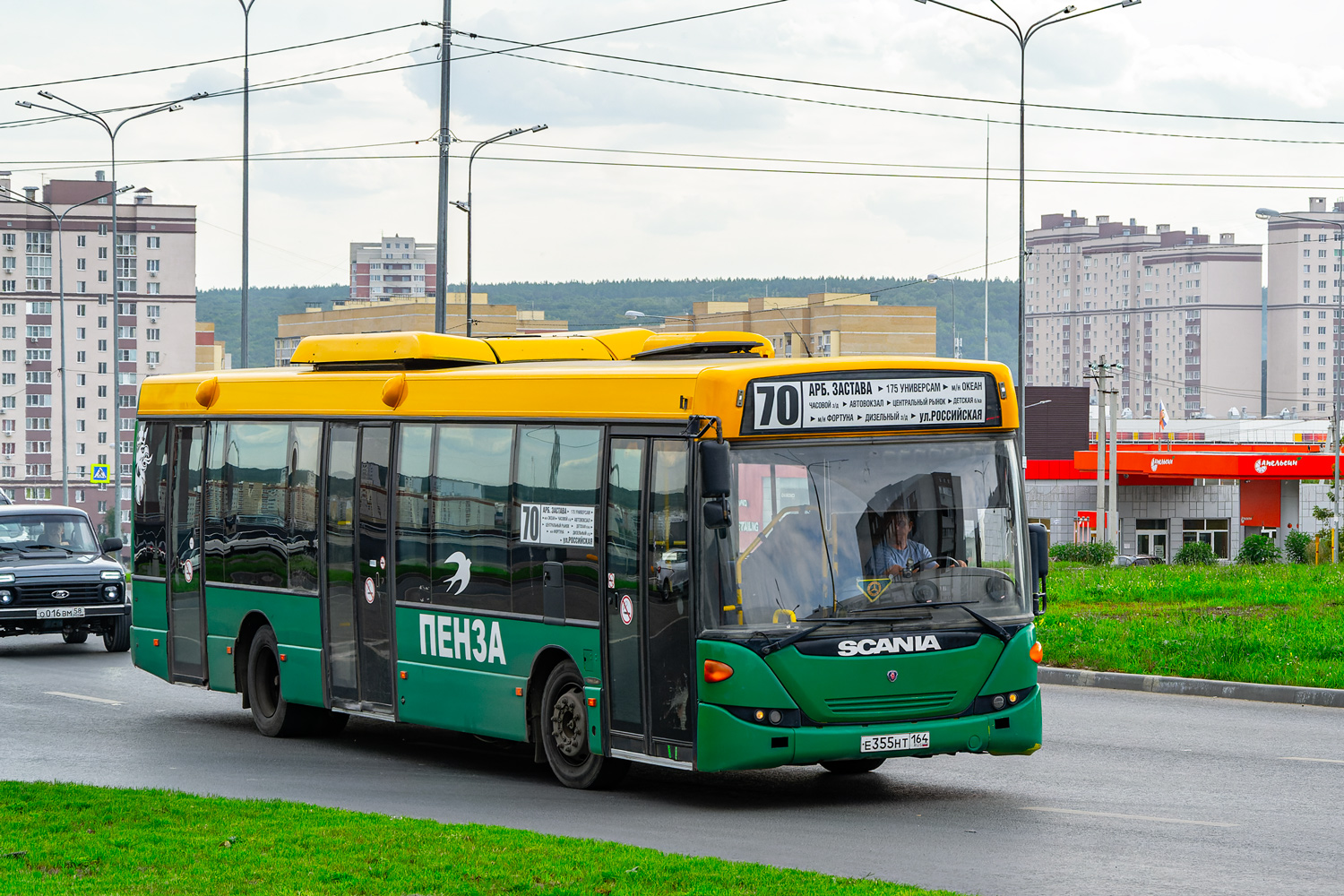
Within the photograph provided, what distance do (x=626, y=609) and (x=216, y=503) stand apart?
538 centimetres

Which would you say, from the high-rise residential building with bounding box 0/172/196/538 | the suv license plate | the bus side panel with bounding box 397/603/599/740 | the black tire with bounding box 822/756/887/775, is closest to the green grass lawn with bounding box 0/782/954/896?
the bus side panel with bounding box 397/603/599/740

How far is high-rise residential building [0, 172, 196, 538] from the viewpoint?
132375 millimetres

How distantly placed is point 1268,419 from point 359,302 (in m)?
77.1

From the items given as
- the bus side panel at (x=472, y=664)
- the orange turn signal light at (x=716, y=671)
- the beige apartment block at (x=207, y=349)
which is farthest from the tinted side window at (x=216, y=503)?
the beige apartment block at (x=207, y=349)

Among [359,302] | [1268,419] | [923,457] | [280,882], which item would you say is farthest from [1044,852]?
[359,302]

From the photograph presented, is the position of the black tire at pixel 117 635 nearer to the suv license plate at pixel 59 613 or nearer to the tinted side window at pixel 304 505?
the suv license plate at pixel 59 613

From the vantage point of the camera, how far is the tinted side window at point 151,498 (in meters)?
14.8

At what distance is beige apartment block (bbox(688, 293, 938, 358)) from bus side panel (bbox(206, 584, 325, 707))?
382 feet

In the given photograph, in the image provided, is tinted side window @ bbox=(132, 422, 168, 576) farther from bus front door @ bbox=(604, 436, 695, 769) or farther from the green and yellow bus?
bus front door @ bbox=(604, 436, 695, 769)

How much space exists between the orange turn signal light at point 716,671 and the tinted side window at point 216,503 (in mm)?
5866

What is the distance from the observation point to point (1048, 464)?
247 feet

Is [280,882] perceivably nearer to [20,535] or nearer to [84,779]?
[84,779]

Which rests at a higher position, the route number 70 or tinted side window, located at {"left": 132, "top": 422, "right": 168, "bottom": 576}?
the route number 70

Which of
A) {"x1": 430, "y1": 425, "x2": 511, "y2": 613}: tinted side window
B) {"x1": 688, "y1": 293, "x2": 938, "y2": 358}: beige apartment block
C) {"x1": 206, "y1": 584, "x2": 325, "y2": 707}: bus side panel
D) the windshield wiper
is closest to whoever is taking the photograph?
the windshield wiper
